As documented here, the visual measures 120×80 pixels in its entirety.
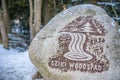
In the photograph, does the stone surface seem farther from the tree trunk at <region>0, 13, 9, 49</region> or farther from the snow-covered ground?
the tree trunk at <region>0, 13, 9, 49</region>

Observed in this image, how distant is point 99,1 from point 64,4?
109 centimetres

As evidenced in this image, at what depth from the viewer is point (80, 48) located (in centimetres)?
405

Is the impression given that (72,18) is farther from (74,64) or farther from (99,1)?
(99,1)

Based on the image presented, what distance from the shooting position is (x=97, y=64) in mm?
4016

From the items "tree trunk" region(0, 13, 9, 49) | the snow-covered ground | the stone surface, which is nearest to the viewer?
the stone surface

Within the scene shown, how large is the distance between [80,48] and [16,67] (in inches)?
84.4

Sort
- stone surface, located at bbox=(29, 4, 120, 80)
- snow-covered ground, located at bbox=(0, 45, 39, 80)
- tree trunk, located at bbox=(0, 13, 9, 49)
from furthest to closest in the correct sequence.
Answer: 1. tree trunk, located at bbox=(0, 13, 9, 49)
2. snow-covered ground, located at bbox=(0, 45, 39, 80)
3. stone surface, located at bbox=(29, 4, 120, 80)

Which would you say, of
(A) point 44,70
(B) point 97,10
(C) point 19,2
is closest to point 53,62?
(A) point 44,70

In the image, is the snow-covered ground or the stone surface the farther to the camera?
the snow-covered ground

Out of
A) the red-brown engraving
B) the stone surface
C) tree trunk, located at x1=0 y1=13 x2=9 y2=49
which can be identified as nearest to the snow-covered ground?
tree trunk, located at x1=0 y1=13 x2=9 y2=49

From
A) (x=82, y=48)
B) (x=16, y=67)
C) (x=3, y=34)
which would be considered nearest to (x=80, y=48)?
(x=82, y=48)

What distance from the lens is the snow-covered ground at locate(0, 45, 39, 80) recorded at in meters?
5.48

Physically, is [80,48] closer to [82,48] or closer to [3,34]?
[82,48]

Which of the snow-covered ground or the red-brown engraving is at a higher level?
the red-brown engraving
